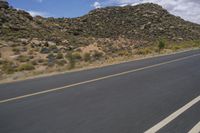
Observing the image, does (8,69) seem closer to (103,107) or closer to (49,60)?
(49,60)

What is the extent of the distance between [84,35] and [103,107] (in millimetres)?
59343

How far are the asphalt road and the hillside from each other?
1395 centimetres

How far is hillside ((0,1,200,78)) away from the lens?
34.3m

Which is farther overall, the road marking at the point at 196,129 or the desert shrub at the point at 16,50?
the desert shrub at the point at 16,50

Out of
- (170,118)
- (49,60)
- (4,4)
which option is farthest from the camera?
(4,4)

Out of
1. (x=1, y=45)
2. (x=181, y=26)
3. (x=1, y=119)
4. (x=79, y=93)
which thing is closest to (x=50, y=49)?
(x=1, y=45)

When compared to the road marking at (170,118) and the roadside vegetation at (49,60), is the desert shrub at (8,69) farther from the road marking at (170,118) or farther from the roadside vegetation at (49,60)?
the road marking at (170,118)

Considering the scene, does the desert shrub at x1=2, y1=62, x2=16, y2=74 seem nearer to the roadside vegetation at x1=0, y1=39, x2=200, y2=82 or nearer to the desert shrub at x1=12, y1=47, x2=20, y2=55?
the roadside vegetation at x1=0, y1=39, x2=200, y2=82

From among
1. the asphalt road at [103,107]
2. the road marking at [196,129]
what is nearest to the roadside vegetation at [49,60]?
the asphalt road at [103,107]

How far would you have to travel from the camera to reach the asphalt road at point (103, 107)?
658 cm

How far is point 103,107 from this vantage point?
322 inches

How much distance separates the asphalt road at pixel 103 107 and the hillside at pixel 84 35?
13.9m

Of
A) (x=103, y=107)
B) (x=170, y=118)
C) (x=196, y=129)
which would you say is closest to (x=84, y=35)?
(x=103, y=107)

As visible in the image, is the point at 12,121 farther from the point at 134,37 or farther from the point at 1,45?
the point at 134,37
